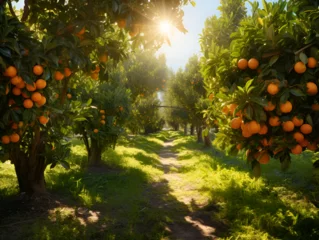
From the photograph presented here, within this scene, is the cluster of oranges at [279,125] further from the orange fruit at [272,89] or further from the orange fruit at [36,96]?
the orange fruit at [36,96]

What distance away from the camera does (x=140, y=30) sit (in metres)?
5.31

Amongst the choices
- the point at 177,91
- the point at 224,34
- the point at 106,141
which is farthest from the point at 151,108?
the point at 224,34

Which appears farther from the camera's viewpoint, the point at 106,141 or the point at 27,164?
the point at 106,141

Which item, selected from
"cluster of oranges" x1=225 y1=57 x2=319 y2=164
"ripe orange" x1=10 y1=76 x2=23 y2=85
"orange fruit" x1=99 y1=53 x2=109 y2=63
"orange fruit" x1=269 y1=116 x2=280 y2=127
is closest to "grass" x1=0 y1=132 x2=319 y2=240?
"cluster of oranges" x1=225 y1=57 x2=319 y2=164

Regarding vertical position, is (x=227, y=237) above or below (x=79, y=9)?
below

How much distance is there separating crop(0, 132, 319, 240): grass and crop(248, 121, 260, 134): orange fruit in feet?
8.81

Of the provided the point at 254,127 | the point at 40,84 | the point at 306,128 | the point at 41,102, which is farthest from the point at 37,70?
the point at 306,128

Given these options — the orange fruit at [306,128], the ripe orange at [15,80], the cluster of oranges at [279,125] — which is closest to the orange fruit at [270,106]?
the cluster of oranges at [279,125]

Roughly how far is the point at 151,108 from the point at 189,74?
7375 millimetres

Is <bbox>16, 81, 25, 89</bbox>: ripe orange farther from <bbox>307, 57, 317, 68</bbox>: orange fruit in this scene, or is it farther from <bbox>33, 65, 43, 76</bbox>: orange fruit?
<bbox>307, 57, 317, 68</bbox>: orange fruit

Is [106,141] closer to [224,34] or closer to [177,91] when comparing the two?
[224,34]

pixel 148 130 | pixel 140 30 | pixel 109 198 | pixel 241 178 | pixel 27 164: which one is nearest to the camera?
pixel 140 30

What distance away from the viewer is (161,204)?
7.95 m

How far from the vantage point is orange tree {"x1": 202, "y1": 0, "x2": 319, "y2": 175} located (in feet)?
11.7
